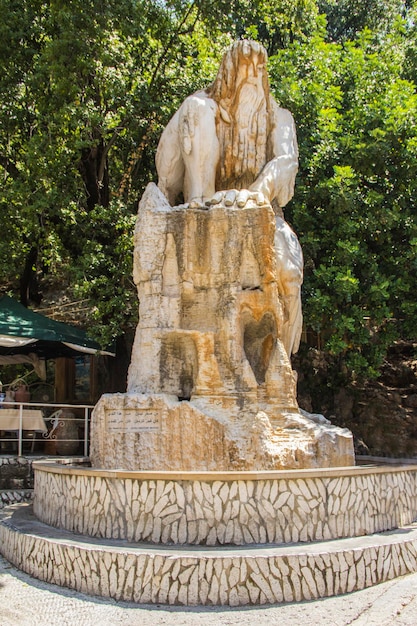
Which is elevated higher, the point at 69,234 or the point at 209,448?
the point at 69,234

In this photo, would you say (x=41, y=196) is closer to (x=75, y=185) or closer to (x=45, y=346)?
(x=75, y=185)

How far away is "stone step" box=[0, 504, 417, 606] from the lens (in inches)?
185

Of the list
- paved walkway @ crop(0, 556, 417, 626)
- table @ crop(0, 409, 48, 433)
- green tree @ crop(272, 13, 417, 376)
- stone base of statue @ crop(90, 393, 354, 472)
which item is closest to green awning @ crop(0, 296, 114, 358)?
table @ crop(0, 409, 48, 433)

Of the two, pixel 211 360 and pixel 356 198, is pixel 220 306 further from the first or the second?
pixel 356 198

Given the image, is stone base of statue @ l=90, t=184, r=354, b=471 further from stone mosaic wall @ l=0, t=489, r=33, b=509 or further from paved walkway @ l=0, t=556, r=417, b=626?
stone mosaic wall @ l=0, t=489, r=33, b=509

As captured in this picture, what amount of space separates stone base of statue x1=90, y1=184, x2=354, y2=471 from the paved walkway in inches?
69.2

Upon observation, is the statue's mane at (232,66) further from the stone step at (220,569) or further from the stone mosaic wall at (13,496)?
the stone mosaic wall at (13,496)

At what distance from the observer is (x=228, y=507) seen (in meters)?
5.33

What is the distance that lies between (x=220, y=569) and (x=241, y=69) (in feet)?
18.6

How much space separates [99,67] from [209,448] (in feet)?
29.2

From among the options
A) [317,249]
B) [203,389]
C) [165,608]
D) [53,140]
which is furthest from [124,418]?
[53,140]

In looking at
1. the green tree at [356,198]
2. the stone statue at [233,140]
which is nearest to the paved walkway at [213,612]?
the stone statue at [233,140]

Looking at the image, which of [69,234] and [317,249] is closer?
[317,249]

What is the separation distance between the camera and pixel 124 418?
6699 millimetres
